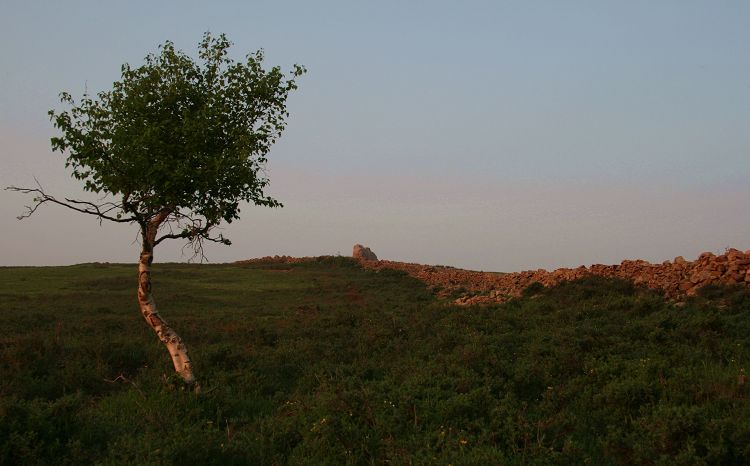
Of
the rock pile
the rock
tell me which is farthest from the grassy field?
the rock

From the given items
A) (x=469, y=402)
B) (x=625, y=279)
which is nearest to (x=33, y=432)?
(x=469, y=402)

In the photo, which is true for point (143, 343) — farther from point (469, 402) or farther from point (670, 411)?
point (670, 411)

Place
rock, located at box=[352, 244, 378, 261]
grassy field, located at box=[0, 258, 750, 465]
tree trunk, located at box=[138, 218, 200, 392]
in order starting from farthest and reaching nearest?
rock, located at box=[352, 244, 378, 261] < tree trunk, located at box=[138, 218, 200, 392] < grassy field, located at box=[0, 258, 750, 465]

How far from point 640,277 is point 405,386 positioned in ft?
62.2

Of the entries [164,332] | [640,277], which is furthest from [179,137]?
[640,277]

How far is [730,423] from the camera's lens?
29.1 feet

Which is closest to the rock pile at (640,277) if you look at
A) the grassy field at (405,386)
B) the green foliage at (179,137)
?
the grassy field at (405,386)

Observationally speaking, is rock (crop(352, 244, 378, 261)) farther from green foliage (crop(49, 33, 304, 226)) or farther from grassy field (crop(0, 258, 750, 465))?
green foliage (crop(49, 33, 304, 226))

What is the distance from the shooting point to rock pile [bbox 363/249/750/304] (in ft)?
77.5

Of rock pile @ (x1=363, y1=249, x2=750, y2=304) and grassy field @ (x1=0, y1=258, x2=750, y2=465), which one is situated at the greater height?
rock pile @ (x1=363, y1=249, x2=750, y2=304)

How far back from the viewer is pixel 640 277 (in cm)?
2752

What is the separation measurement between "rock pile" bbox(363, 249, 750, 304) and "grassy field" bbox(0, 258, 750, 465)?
5.29 feet

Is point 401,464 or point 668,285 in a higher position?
point 668,285

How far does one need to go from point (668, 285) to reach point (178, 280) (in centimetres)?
3593
